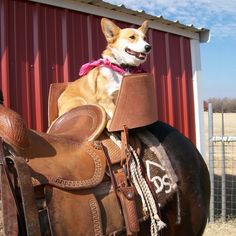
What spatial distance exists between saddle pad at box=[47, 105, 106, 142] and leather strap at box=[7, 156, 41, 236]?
477 mm

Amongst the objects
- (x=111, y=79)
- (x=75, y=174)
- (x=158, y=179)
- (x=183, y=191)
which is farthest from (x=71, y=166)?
(x=111, y=79)

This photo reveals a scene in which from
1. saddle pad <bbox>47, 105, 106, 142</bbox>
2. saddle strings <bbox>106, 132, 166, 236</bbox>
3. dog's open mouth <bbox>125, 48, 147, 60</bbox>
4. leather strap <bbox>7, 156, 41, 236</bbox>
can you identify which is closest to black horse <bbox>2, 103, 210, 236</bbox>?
saddle strings <bbox>106, 132, 166, 236</bbox>

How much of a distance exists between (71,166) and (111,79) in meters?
1.49

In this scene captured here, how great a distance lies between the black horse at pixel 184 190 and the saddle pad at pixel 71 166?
1.67 feet

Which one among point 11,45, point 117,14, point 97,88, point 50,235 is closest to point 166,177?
point 50,235

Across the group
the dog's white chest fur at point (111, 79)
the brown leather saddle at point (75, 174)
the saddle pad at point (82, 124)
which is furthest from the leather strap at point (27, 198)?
the dog's white chest fur at point (111, 79)

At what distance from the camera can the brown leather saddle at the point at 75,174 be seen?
1711 millimetres

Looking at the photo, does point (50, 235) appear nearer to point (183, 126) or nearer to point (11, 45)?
point (11, 45)

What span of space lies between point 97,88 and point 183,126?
3.61m

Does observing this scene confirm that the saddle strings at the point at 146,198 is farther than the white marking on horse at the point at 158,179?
No

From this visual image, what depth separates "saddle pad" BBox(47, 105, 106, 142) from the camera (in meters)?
2.24

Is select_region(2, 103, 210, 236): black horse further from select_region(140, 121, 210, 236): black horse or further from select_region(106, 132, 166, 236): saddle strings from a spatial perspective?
select_region(106, 132, 166, 236): saddle strings

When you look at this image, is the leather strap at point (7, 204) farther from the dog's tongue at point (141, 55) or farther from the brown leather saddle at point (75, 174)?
the dog's tongue at point (141, 55)

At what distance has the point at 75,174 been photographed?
196 centimetres
